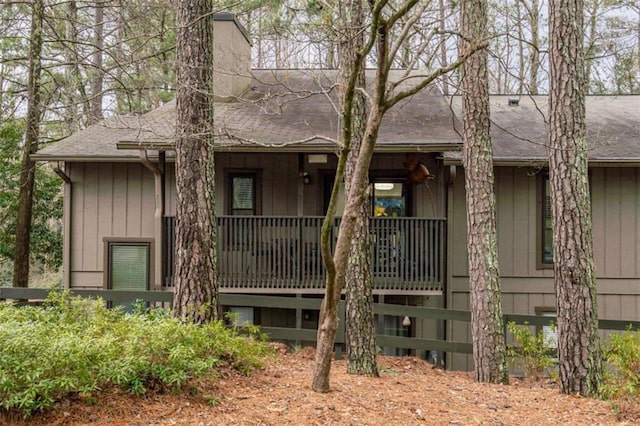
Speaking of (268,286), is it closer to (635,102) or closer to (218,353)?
(218,353)

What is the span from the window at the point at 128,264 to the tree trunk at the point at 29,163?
11.2 ft

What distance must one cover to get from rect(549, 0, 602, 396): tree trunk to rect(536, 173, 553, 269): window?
4982 mm

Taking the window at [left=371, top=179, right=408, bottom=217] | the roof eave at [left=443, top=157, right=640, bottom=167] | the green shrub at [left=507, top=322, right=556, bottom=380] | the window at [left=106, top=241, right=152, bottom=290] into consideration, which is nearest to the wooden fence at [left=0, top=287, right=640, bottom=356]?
the green shrub at [left=507, top=322, right=556, bottom=380]

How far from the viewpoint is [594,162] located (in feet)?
35.1

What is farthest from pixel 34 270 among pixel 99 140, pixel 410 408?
pixel 410 408

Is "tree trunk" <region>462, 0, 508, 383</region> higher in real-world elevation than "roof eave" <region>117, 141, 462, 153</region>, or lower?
lower

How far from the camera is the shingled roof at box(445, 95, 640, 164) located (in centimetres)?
1081

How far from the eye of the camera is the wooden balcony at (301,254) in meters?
9.78

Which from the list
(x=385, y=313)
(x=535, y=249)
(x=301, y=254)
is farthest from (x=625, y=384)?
(x=535, y=249)

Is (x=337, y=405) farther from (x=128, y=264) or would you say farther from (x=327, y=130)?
(x=128, y=264)

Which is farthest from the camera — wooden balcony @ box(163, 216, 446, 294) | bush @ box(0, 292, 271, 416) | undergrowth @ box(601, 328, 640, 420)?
wooden balcony @ box(163, 216, 446, 294)

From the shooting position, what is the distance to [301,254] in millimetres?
10008

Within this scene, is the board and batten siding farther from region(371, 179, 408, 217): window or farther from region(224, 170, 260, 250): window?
region(371, 179, 408, 217): window

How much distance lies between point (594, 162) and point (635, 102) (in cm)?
488
